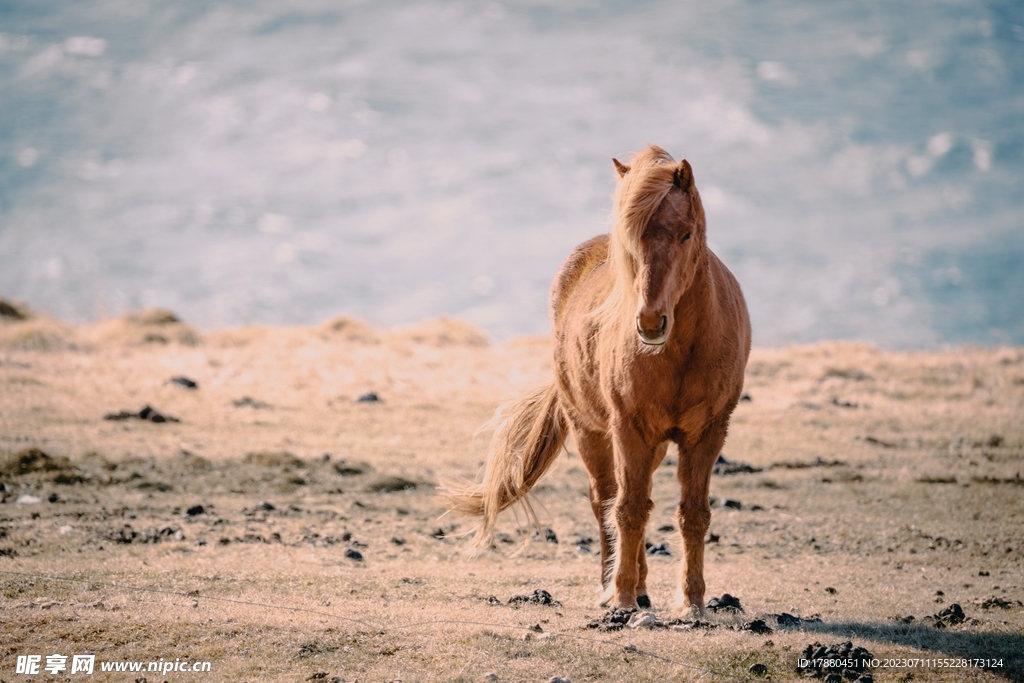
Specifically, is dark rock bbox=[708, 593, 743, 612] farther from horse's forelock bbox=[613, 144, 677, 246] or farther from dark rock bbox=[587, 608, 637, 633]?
horse's forelock bbox=[613, 144, 677, 246]

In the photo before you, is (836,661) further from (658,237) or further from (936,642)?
(658,237)

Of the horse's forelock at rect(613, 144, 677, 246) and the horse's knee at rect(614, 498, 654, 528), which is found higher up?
the horse's forelock at rect(613, 144, 677, 246)

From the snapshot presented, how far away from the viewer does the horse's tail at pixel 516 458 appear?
8.15 metres

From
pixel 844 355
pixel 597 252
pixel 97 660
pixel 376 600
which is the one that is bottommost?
pixel 844 355

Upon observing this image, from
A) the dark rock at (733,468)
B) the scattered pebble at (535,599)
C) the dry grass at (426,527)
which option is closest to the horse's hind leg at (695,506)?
the dry grass at (426,527)

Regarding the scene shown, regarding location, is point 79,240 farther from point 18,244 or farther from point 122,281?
point 122,281

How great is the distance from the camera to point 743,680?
547 cm

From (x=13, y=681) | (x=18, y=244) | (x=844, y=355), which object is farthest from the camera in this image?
(x=18, y=244)

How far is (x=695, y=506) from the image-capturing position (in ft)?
21.9

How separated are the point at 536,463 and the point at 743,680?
3.05 metres

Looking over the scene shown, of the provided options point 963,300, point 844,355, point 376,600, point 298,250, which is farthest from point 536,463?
point 298,250

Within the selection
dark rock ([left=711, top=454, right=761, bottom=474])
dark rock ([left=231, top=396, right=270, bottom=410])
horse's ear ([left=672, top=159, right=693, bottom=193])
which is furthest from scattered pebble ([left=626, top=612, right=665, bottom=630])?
dark rock ([left=231, top=396, right=270, bottom=410])

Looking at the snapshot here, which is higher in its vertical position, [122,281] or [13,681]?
[13,681]

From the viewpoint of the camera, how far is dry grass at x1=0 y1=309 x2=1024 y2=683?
5895mm
